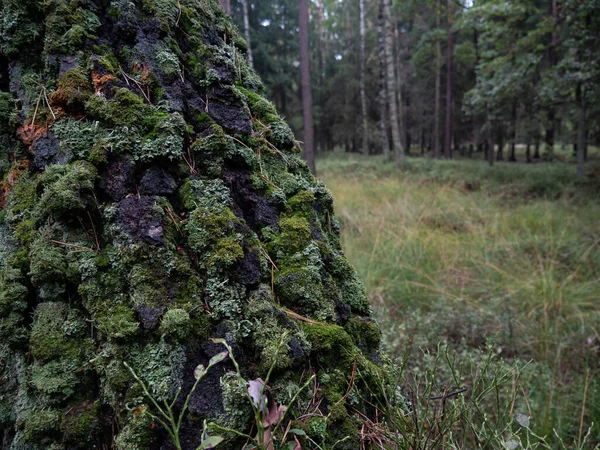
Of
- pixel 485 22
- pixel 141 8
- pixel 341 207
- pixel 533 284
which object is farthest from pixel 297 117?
pixel 141 8

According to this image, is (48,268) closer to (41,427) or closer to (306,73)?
(41,427)

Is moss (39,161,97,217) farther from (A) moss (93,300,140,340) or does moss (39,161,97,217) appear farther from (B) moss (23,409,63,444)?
(B) moss (23,409,63,444)

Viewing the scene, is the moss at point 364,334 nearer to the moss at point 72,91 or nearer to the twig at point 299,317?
the twig at point 299,317

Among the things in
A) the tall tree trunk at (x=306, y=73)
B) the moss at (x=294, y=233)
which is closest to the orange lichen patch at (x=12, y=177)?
the moss at (x=294, y=233)

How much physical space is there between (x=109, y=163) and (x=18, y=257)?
0.41 meters

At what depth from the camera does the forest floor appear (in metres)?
2.41

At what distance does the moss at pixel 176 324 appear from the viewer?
35.7 inches

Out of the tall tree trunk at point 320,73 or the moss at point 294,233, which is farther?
the tall tree trunk at point 320,73

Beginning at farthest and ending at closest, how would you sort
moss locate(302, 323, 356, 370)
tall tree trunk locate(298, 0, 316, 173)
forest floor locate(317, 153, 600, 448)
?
1. tall tree trunk locate(298, 0, 316, 173)
2. forest floor locate(317, 153, 600, 448)
3. moss locate(302, 323, 356, 370)

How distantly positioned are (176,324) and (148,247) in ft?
0.84

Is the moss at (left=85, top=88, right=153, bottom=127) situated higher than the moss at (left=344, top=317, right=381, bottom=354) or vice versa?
the moss at (left=85, top=88, right=153, bottom=127)

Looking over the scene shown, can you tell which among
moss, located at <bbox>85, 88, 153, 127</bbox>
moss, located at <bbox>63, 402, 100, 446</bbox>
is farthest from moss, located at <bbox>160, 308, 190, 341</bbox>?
moss, located at <bbox>85, 88, 153, 127</bbox>

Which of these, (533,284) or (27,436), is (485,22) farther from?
(27,436)

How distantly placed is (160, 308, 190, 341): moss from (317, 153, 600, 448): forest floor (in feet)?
2.34
